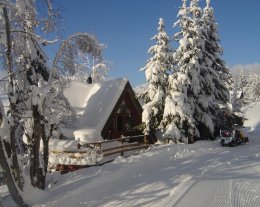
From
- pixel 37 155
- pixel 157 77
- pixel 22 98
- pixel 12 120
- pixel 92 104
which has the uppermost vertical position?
pixel 157 77

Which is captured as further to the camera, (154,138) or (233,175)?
(154,138)

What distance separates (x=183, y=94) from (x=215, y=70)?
6.64 m

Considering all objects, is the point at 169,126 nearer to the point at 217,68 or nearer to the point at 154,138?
the point at 154,138

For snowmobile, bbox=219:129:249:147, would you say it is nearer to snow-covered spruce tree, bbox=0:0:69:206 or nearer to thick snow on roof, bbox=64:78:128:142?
thick snow on roof, bbox=64:78:128:142

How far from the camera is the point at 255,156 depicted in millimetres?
18438

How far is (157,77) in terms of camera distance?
2586 cm

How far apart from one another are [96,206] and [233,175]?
5413 millimetres

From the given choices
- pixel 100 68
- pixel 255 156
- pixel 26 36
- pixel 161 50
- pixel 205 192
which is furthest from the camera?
pixel 100 68

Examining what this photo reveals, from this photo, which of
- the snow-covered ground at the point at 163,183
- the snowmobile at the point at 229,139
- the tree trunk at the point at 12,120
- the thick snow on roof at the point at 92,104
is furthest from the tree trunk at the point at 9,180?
the snowmobile at the point at 229,139

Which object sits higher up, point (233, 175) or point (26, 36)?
point (26, 36)

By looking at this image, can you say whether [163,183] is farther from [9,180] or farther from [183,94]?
[183,94]

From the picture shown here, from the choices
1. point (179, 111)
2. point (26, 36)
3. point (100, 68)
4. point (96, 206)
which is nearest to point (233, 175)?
point (96, 206)

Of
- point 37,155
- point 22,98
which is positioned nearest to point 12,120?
point 22,98

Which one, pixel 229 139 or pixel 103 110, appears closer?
pixel 229 139
